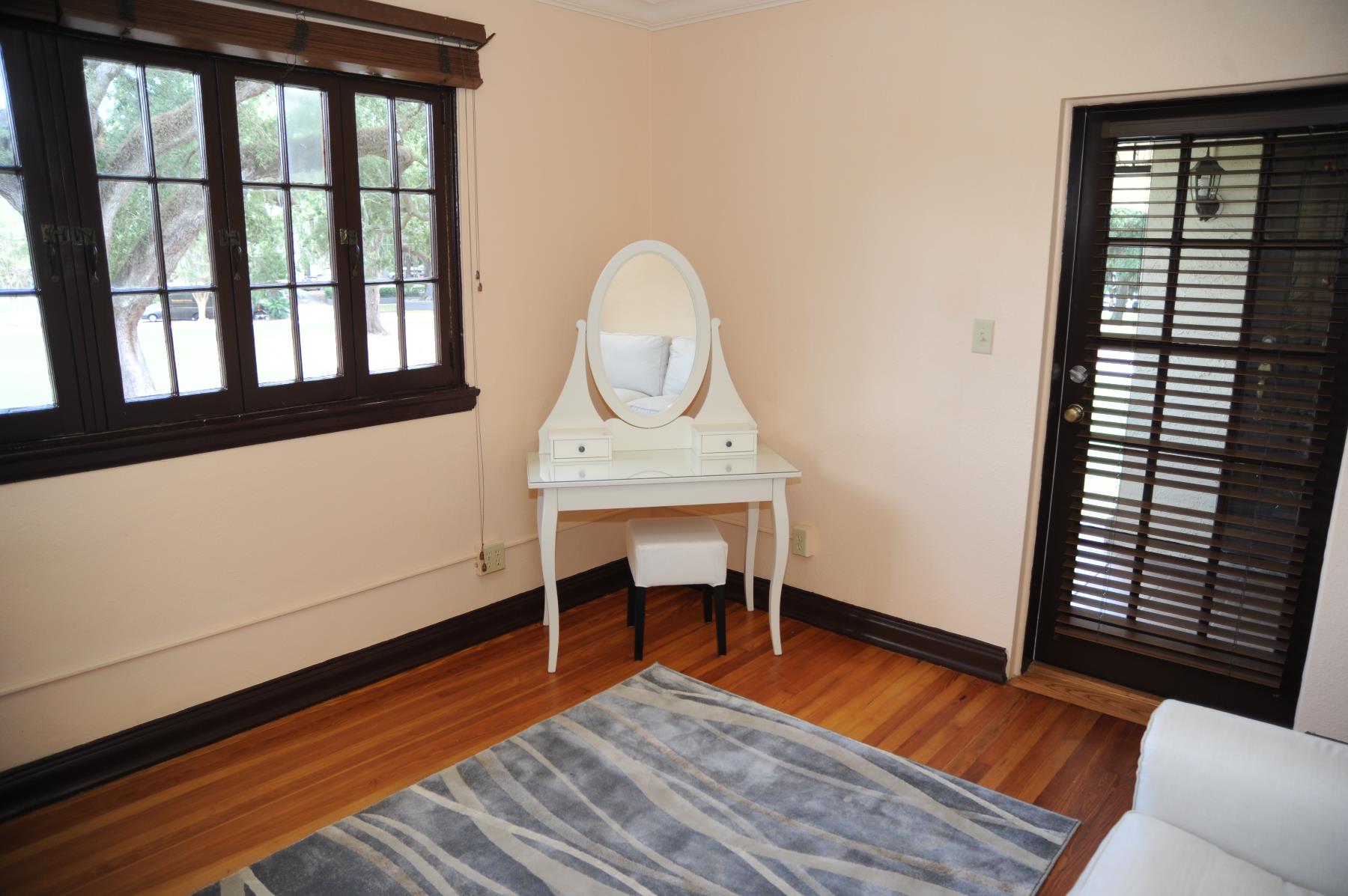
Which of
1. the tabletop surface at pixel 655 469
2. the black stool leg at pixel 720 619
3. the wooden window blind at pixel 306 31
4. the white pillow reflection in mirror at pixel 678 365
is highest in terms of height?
→ the wooden window blind at pixel 306 31

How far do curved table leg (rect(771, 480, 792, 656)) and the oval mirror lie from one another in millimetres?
483

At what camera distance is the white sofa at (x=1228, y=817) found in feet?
5.28

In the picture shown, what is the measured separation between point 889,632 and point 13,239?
116 inches

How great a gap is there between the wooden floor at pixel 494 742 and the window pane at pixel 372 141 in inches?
66.3

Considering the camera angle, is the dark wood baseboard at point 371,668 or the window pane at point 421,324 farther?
the window pane at point 421,324

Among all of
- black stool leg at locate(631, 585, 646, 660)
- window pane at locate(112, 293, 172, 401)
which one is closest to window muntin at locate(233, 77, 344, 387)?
window pane at locate(112, 293, 172, 401)

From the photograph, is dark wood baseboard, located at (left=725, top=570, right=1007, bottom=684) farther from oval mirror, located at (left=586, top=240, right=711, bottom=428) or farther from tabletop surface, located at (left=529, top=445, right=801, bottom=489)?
oval mirror, located at (left=586, top=240, right=711, bottom=428)

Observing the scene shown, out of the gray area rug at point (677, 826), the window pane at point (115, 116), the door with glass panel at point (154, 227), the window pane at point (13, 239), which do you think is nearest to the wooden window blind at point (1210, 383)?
the gray area rug at point (677, 826)

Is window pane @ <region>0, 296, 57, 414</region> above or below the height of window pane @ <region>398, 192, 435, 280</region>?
below

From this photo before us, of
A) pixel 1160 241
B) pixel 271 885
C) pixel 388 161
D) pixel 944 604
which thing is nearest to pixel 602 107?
pixel 388 161

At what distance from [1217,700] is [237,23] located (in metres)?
3.47

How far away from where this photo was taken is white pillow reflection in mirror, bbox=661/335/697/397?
336 cm

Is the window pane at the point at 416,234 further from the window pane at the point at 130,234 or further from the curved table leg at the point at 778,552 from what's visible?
the curved table leg at the point at 778,552

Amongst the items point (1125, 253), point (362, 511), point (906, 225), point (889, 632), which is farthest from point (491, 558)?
point (1125, 253)
